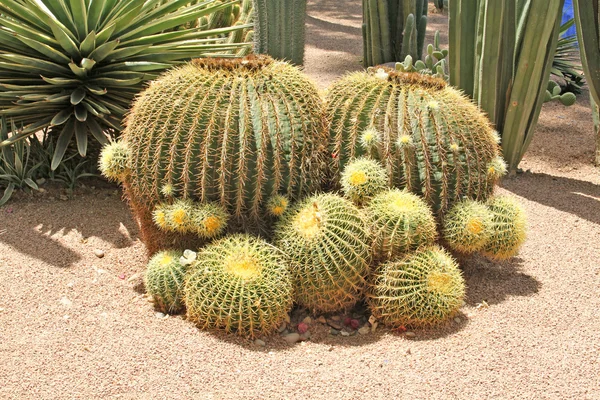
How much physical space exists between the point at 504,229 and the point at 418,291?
0.70m

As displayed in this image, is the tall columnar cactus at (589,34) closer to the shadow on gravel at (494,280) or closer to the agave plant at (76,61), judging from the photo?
the shadow on gravel at (494,280)

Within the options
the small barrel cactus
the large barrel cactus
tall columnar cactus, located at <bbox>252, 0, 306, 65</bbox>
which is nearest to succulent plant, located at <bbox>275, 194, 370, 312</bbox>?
the small barrel cactus

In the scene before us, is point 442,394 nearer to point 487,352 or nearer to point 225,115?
point 487,352

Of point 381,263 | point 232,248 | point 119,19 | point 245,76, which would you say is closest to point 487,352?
point 381,263

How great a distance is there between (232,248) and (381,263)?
0.76 m

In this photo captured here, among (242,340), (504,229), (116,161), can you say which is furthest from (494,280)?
(116,161)

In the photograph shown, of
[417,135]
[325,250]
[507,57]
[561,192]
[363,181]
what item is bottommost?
[561,192]

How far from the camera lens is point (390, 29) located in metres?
8.38

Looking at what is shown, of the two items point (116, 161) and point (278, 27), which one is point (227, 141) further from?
point (278, 27)

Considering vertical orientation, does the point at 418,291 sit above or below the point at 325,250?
below

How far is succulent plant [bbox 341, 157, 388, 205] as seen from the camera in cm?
365

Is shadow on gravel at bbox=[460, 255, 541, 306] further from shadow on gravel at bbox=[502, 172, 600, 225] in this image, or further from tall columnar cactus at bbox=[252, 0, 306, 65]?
tall columnar cactus at bbox=[252, 0, 306, 65]

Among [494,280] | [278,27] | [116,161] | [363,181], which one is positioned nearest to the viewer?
[363,181]

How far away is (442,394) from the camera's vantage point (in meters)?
2.97
